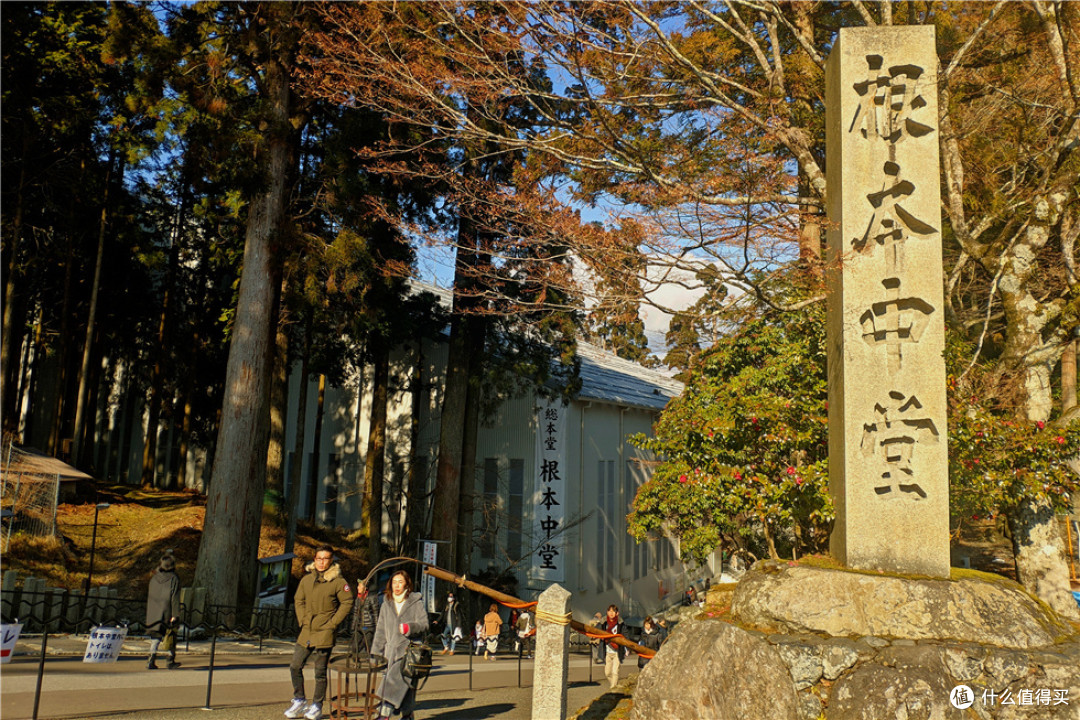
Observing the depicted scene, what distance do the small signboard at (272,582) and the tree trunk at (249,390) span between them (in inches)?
18.4

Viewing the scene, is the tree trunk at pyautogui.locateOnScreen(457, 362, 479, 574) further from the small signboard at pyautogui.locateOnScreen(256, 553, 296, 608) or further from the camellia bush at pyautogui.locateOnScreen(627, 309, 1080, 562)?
the camellia bush at pyautogui.locateOnScreen(627, 309, 1080, 562)

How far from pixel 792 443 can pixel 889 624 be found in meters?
3.89

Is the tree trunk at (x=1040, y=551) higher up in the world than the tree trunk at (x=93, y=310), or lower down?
lower down

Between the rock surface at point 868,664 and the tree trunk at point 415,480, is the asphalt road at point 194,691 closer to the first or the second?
the rock surface at point 868,664

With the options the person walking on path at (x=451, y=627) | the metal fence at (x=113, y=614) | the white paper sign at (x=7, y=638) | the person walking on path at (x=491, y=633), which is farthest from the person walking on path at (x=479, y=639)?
the white paper sign at (x=7, y=638)

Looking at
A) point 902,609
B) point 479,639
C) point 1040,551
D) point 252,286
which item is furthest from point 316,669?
point 479,639

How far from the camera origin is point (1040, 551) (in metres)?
10.3

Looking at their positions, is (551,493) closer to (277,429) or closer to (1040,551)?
(277,429)

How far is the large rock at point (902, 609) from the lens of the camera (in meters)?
6.98

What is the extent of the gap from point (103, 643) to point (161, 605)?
6.26 feet

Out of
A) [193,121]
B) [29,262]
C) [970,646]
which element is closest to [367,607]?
[970,646]

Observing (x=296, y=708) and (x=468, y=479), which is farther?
(x=468, y=479)

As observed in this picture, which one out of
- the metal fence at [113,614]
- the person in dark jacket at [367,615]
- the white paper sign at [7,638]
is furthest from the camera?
the metal fence at [113,614]

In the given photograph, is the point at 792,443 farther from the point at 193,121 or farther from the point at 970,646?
the point at 193,121
